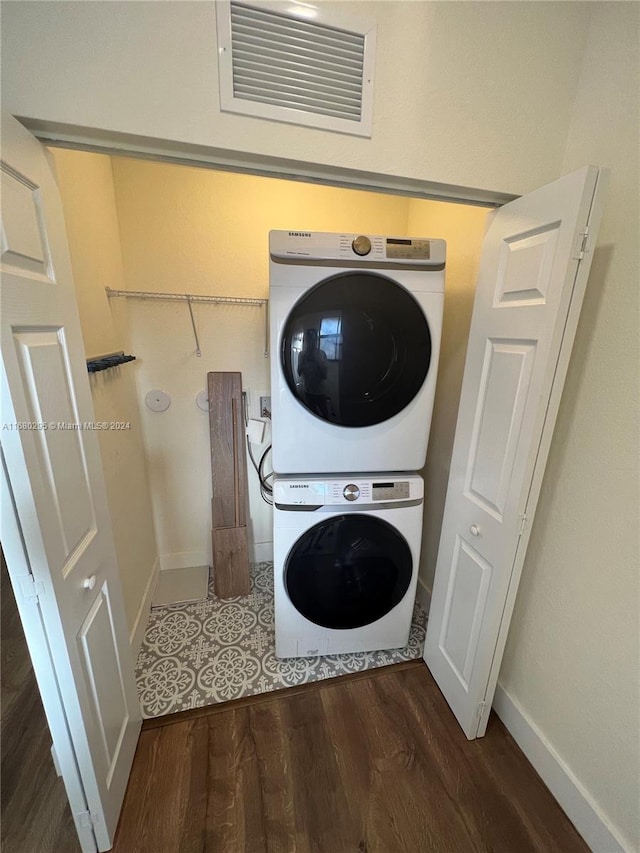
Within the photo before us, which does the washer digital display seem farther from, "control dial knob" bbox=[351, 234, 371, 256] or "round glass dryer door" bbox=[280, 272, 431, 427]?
"control dial knob" bbox=[351, 234, 371, 256]

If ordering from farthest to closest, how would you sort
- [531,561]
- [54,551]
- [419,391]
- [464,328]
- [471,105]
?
[464,328] → [419,391] → [531,561] → [471,105] → [54,551]

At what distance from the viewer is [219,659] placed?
1.70 meters

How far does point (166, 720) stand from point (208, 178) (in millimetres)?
2503

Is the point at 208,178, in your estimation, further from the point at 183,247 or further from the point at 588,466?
the point at 588,466

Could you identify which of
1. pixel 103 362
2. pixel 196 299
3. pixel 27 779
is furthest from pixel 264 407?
pixel 27 779

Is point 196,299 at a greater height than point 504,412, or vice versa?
point 196,299

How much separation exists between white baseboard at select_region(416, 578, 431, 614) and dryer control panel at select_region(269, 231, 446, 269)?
174 centimetres

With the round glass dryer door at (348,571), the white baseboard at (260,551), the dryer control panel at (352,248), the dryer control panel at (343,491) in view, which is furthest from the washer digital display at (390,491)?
the white baseboard at (260,551)

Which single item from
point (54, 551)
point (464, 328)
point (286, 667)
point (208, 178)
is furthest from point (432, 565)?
point (208, 178)

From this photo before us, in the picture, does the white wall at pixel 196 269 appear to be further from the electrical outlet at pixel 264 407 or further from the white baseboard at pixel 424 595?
the white baseboard at pixel 424 595

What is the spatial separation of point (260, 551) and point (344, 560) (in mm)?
1062

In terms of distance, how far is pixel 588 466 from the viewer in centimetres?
108

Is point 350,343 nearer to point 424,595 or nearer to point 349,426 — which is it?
point 349,426

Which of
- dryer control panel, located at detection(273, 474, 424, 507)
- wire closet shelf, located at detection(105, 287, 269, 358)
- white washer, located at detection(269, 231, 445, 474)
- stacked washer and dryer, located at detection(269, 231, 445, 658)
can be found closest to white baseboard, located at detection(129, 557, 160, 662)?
stacked washer and dryer, located at detection(269, 231, 445, 658)
